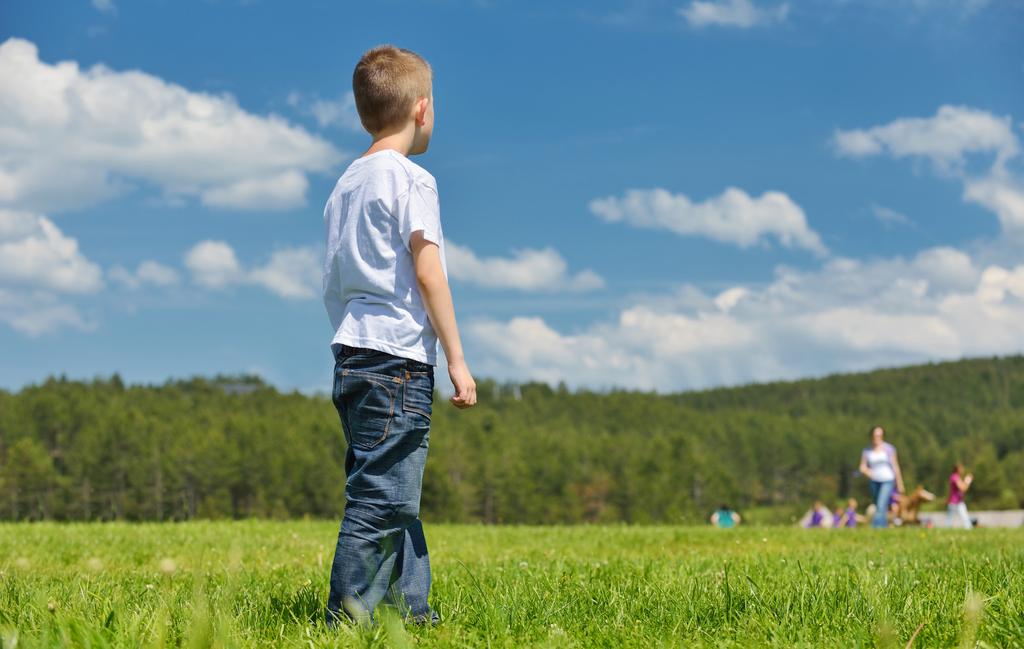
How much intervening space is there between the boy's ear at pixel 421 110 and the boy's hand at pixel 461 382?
3.76 ft

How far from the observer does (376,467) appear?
3.79 meters

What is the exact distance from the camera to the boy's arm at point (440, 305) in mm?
3805

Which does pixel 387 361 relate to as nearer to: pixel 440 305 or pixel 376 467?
pixel 440 305

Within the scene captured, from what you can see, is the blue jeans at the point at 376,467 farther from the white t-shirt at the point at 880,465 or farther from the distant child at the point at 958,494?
the distant child at the point at 958,494

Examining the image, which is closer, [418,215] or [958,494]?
[418,215]

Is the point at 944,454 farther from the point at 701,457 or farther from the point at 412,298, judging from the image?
the point at 412,298

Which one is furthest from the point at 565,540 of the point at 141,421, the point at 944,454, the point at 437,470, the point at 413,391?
the point at 944,454

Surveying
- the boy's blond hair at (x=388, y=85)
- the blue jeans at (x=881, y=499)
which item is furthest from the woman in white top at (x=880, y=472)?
the boy's blond hair at (x=388, y=85)

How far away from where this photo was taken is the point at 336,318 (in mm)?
4117

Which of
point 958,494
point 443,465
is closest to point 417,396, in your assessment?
point 958,494

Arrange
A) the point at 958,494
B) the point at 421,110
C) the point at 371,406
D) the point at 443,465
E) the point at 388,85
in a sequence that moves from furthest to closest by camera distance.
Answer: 1. the point at 443,465
2. the point at 958,494
3. the point at 421,110
4. the point at 388,85
5. the point at 371,406

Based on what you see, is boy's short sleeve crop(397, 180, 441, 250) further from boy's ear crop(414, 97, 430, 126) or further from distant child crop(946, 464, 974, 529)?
distant child crop(946, 464, 974, 529)

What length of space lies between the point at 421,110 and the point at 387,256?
75 cm

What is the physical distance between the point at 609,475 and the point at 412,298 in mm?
147622
